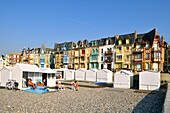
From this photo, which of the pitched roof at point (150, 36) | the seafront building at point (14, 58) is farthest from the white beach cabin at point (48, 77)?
the seafront building at point (14, 58)

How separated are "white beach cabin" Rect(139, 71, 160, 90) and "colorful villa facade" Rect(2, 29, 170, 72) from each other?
19309mm

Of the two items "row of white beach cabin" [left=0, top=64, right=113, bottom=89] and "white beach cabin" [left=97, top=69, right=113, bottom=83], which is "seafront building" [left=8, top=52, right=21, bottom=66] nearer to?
"white beach cabin" [left=97, top=69, right=113, bottom=83]

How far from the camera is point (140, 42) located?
134 ft

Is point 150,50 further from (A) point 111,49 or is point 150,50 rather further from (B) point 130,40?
(A) point 111,49

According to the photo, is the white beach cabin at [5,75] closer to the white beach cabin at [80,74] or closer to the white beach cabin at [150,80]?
the white beach cabin at [80,74]

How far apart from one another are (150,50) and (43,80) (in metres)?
27.6

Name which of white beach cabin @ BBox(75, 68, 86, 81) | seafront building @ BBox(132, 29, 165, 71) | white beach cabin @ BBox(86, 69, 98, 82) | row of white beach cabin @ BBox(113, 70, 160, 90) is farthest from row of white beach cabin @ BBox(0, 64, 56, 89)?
seafront building @ BBox(132, 29, 165, 71)

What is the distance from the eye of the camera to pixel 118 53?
4481 cm

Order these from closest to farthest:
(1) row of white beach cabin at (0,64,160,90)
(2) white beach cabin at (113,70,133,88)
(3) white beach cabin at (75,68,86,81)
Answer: (1) row of white beach cabin at (0,64,160,90), (2) white beach cabin at (113,70,133,88), (3) white beach cabin at (75,68,86,81)

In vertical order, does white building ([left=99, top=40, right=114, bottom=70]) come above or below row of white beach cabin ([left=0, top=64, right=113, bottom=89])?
above

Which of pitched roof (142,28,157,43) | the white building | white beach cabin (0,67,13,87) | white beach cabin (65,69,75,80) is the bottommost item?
white beach cabin (65,69,75,80)

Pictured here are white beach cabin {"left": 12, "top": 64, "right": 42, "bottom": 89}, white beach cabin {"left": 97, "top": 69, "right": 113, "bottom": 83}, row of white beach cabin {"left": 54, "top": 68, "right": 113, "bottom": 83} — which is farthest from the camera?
row of white beach cabin {"left": 54, "top": 68, "right": 113, "bottom": 83}

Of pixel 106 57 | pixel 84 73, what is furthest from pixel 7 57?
pixel 84 73

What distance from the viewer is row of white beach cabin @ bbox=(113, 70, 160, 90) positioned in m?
20.8
